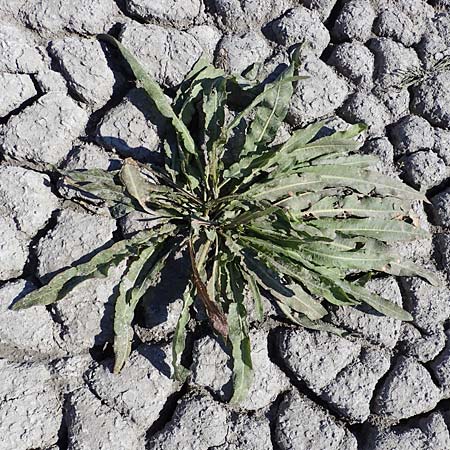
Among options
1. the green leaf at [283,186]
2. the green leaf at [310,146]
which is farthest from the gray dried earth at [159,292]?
the green leaf at [283,186]

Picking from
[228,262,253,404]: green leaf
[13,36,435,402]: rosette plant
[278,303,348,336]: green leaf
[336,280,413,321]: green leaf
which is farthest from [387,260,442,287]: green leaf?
[228,262,253,404]: green leaf

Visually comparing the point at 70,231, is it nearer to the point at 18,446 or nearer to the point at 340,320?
the point at 18,446

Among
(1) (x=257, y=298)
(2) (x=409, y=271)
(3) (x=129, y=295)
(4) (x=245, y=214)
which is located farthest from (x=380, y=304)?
(3) (x=129, y=295)

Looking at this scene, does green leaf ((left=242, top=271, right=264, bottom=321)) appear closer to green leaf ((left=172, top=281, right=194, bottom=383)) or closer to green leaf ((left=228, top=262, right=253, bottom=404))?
green leaf ((left=228, top=262, right=253, bottom=404))

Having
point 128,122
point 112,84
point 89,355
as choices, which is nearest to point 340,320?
point 89,355

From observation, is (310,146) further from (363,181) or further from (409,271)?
(409,271)

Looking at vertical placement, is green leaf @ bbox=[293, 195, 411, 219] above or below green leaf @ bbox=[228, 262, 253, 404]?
above

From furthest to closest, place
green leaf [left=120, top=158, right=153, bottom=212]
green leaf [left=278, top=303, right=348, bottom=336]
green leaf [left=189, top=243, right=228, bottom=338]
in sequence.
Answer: green leaf [left=278, top=303, right=348, bottom=336] < green leaf [left=120, top=158, right=153, bottom=212] < green leaf [left=189, top=243, right=228, bottom=338]
